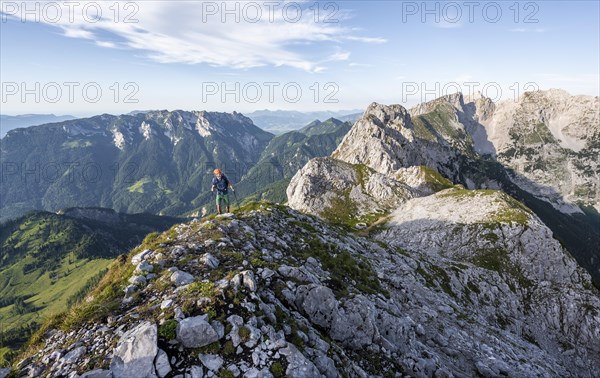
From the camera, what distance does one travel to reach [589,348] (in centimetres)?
4600

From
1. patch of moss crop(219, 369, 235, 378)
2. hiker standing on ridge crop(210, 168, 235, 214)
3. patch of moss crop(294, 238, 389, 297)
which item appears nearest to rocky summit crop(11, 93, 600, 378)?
patch of moss crop(219, 369, 235, 378)

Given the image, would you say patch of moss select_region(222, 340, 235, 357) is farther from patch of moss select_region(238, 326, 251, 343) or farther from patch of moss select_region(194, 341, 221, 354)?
patch of moss select_region(238, 326, 251, 343)

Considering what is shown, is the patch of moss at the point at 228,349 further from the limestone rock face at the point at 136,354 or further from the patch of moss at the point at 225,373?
the limestone rock face at the point at 136,354

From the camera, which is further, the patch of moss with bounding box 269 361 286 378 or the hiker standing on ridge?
the hiker standing on ridge

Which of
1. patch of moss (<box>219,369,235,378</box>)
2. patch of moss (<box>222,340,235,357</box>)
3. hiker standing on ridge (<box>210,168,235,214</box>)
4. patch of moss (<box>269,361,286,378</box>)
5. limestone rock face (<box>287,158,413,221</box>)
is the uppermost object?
hiker standing on ridge (<box>210,168,235,214</box>)

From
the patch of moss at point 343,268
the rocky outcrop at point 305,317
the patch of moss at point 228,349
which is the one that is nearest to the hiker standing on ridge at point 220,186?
the rocky outcrop at point 305,317

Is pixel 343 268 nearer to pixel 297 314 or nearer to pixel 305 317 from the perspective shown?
pixel 305 317

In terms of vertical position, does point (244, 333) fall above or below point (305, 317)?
above

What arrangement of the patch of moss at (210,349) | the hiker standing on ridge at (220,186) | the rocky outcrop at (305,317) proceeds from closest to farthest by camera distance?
the patch of moss at (210,349)
the rocky outcrop at (305,317)
the hiker standing on ridge at (220,186)

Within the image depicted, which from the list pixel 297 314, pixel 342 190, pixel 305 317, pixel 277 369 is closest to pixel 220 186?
pixel 305 317

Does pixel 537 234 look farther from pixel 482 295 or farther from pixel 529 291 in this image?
pixel 482 295

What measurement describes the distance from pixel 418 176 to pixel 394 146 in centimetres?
4648

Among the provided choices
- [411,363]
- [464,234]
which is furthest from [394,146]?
[411,363]

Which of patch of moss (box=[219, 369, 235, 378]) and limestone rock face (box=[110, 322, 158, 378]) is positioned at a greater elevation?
limestone rock face (box=[110, 322, 158, 378])
